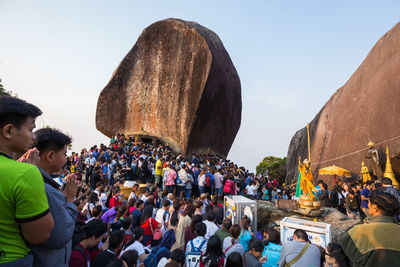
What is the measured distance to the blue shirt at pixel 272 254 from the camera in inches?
129

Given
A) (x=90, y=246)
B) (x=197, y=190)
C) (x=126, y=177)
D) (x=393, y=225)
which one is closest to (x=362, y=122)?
(x=197, y=190)

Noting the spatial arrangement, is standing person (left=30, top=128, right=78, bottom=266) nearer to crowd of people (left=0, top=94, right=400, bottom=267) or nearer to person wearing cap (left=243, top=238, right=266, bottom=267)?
crowd of people (left=0, top=94, right=400, bottom=267)

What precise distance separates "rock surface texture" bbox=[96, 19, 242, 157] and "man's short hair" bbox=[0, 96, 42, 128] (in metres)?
17.8

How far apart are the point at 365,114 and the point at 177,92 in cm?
1383

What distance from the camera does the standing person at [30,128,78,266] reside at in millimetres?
1352

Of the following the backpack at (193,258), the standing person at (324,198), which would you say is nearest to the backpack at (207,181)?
the standing person at (324,198)

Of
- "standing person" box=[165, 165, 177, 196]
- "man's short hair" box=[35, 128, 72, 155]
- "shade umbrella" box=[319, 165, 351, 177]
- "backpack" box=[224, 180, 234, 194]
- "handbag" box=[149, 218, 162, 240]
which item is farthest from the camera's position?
"shade umbrella" box=[319, 165, 351, 177]

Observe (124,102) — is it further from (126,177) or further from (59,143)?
(59,143)

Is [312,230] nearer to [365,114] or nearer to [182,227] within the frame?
[182,227]

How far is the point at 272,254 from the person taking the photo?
334 cm

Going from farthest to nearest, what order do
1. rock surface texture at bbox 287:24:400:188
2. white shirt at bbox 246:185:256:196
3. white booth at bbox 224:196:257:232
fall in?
white shirt at bbox 246:185:256:196, rock surface texture at bbox 287:24:400:188, white booth at bbox 224:196:257:232

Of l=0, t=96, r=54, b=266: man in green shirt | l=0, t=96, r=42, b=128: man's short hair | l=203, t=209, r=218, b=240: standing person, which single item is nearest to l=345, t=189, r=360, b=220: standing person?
l=203, t=209, r=218, b=240: standing person

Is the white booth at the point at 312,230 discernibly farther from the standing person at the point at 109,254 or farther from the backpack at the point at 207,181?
the backpack at the point at 207,181

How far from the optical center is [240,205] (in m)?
5.43
